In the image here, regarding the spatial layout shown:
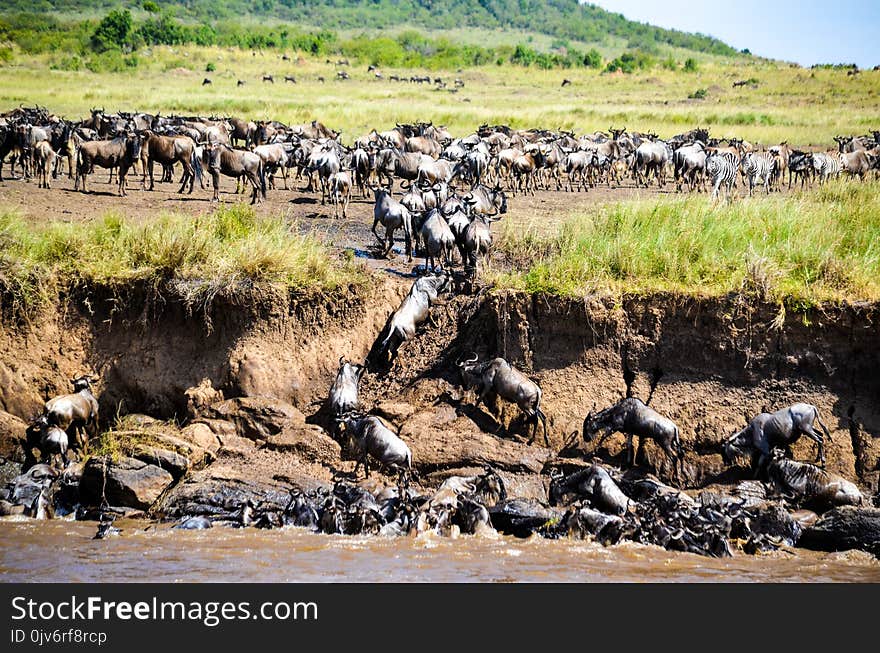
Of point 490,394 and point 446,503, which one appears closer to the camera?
point 446,503

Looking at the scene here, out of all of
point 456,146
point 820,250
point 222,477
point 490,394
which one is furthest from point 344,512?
point 456,146

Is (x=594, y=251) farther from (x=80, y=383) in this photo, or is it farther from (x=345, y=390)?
(x=80, y=383)

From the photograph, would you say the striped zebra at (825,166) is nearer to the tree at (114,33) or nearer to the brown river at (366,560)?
the brown river at (366,560)

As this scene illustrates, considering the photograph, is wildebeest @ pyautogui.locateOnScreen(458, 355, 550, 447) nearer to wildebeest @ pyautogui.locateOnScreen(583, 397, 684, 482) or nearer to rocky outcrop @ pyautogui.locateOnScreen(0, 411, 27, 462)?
wildebeest @ pyautogui.locateOnScreen(583, 397, 684, 482)

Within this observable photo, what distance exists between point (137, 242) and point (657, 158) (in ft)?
49.5

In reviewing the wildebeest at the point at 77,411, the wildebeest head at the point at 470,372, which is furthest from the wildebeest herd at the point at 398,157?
the wildebeest at the point at 77,411

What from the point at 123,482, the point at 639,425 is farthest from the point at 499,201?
the point at 123,482

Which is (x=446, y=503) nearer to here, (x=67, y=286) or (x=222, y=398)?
(x=222, y=398)

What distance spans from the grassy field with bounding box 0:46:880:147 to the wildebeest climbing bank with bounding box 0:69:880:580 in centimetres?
1891

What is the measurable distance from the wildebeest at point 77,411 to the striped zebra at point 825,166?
18461mm

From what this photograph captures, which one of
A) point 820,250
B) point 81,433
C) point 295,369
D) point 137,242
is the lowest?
point 81,433

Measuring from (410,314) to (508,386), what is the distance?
1697 mm

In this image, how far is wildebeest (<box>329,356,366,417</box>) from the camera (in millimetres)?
10562

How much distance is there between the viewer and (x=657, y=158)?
23641 mm
